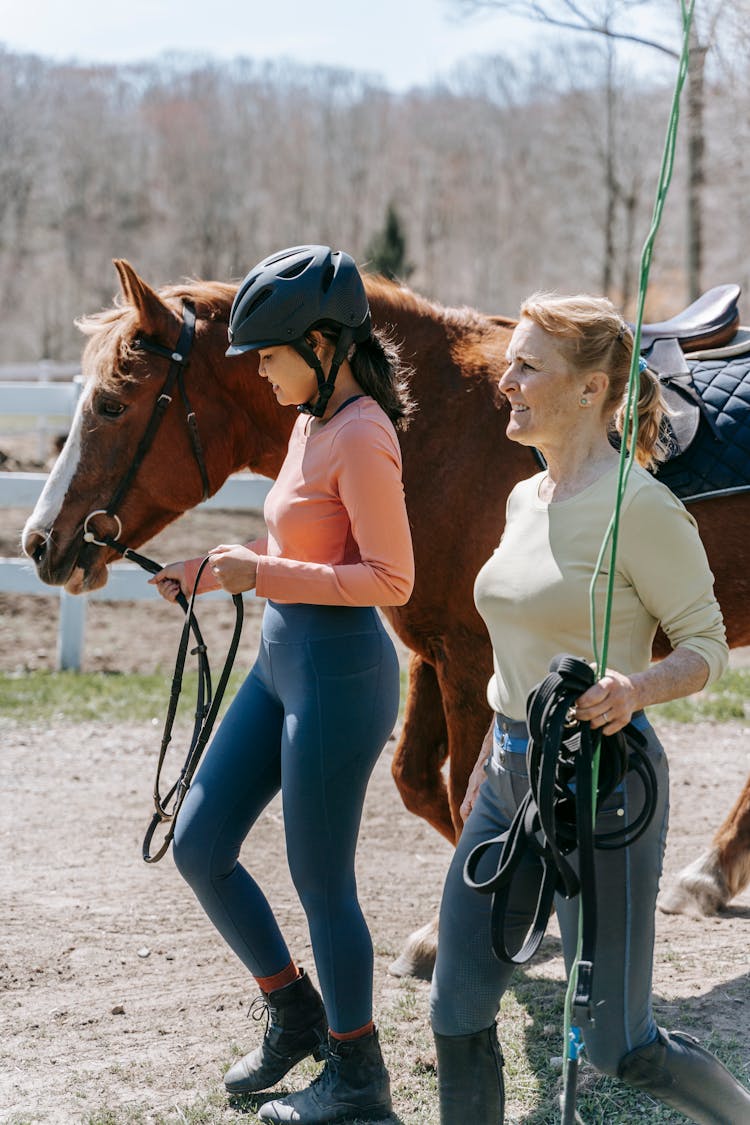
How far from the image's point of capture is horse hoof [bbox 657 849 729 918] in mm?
4117

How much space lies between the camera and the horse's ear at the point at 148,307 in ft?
11.5

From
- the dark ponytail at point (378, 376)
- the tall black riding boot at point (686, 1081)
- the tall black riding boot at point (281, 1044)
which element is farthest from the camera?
the tall black riding boot at point (281, 1044)

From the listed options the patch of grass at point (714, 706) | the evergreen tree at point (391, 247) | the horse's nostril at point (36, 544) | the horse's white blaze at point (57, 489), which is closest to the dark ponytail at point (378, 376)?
the horse's white blaze at point (57, 489)

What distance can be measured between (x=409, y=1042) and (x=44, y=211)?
63.5m

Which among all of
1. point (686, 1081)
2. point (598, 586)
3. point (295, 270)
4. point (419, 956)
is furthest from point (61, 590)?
point (686, 1081)

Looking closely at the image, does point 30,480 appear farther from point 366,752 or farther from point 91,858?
point 366,752

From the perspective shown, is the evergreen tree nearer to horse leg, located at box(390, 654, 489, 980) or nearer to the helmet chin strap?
horse leg, located at box(390, 654, 489, 980)

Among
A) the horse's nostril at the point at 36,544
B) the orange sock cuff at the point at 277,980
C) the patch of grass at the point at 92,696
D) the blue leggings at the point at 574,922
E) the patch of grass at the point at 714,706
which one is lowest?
the patch of grass at the point at 92,696

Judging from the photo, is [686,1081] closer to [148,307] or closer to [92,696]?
[148,307]

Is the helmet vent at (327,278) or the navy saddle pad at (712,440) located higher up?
the helmet vent at (327,278)

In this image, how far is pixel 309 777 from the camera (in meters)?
2.60

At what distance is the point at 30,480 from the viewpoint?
7.88 m

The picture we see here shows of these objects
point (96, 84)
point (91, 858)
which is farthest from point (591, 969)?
point (96, 84)

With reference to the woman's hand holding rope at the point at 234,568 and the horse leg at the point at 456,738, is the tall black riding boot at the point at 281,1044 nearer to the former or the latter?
the horse leg at the point at 456,738
